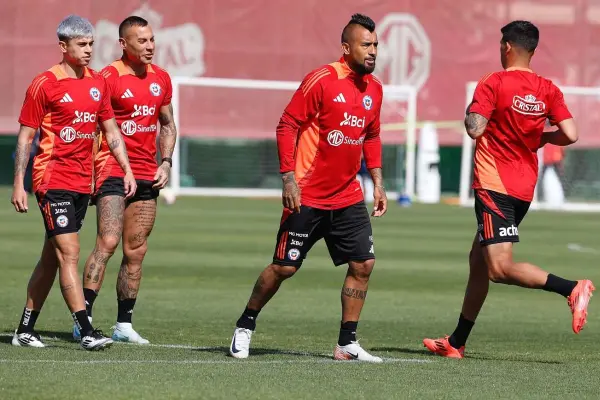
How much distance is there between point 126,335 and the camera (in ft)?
33.9

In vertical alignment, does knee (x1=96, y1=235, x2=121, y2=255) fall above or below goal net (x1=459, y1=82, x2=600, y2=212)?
above

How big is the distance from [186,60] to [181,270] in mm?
21618

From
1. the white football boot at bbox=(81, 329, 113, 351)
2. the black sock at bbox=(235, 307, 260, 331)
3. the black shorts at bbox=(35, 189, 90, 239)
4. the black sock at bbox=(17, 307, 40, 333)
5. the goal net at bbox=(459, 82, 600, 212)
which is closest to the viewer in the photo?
the white football boot at bbox=(81, 329, 113, 351)

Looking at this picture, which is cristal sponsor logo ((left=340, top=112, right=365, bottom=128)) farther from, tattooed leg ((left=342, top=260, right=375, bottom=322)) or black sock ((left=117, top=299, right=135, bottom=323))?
black sock ((left=117, top=299, right=135, bottom=323))

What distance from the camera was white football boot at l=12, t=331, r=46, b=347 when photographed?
379 inches

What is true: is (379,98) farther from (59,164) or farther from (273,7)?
(273,7)

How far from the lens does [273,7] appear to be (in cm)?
3831

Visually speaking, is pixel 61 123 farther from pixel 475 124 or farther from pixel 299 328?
pixel 299 328

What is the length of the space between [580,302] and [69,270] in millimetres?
3431

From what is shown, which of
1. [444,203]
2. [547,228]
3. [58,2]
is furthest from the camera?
[58,2]

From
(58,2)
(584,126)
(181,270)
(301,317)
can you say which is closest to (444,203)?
(584,126)

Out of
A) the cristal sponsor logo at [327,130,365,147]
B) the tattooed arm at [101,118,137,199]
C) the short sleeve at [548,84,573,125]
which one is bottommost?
the tattooed arm at [101,118,137,199]

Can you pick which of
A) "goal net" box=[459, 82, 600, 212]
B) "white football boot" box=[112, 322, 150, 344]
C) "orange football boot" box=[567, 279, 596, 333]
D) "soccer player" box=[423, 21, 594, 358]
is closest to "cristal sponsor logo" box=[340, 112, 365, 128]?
"soccer player" box=[423, 21, 594, 358]

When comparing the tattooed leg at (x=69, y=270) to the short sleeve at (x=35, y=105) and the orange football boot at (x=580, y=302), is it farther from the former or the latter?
the orange football boot at (x=580, y=302)
